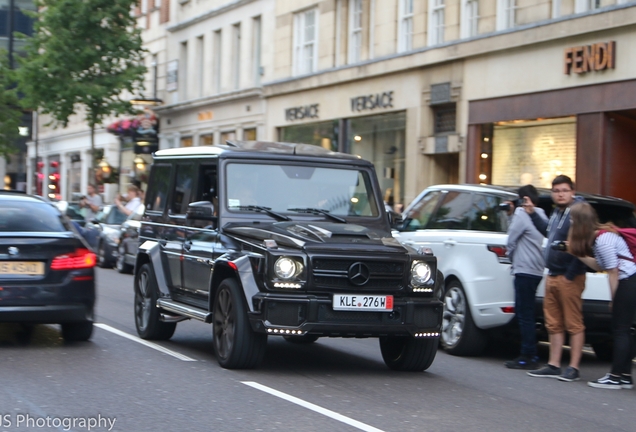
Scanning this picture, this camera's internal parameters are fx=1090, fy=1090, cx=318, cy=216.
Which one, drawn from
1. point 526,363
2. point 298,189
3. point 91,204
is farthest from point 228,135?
point 526,363

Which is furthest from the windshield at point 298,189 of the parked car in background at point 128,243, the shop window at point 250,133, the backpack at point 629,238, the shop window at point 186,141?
the shop window at point 186,141

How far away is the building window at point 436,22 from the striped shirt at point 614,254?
673 inches

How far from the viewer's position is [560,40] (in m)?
21.9

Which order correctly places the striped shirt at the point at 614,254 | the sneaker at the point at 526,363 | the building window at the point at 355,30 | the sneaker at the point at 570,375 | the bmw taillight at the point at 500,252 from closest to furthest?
the striped shirt at the point at 614,254 → the sneaker at the point at 570,375 → the sneaker at the point at 526,363 → the bmw taillight at the point at 500,252 → the building window at the point at 355,30

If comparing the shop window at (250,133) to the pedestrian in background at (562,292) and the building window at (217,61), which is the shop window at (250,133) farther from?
the pedestrian in background at (562,292)

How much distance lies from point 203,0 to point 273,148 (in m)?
32.2

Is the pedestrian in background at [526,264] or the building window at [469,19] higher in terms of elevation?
the building window at [469,19]

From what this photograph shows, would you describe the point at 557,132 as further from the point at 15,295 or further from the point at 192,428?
the point at 192,428

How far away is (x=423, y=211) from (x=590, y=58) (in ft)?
30.8

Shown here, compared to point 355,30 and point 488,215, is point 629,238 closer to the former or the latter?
point 488,215

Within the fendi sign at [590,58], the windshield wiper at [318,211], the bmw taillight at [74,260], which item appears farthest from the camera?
the fendi sign at [590,58]

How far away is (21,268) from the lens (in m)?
10.5

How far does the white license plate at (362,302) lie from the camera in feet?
29.9

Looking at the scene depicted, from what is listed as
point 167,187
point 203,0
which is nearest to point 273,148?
point 167,187
